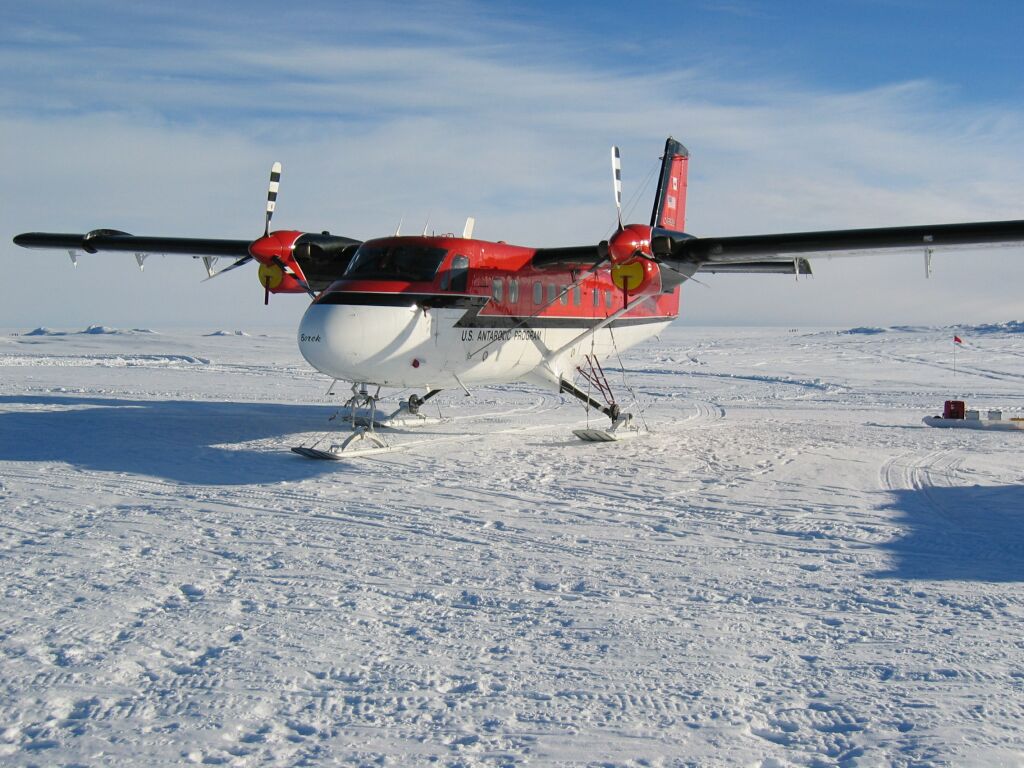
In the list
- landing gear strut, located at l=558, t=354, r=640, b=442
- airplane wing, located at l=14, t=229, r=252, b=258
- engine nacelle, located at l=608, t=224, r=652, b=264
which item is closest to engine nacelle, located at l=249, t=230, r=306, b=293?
airplane wing, located at l=14, t=229, r=252, b=258

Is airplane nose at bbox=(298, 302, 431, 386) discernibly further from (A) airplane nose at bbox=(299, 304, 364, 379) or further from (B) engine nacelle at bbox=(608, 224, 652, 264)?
(B) engine nacelle at bbox=(608, 224, 652, 264)

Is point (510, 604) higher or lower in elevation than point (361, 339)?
lower

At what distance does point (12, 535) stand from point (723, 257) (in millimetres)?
9328

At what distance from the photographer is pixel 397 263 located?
11227 millimetres

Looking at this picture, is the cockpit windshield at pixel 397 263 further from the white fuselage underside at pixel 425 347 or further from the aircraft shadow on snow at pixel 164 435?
the aircraft shadow on snow at pixel 164 435

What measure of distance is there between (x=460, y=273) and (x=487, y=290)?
0.63m

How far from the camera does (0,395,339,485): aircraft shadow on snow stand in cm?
1022

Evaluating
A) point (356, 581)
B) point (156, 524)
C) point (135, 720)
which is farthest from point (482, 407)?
point (135, 720)

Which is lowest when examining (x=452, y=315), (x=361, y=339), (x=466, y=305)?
(x=361, y=339)

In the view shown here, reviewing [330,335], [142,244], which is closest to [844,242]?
[330,335]

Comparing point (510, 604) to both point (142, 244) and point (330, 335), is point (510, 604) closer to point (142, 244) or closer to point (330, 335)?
point (330, 335)

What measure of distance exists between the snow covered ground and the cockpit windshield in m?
2.45

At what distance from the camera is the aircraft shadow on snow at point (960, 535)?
6258 mm

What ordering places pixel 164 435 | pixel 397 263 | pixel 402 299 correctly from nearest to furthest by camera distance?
pixel 402 299 → pixel 397 263 → pixel 164 435
